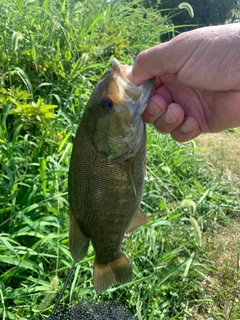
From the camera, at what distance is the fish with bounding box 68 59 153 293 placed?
1643 mm

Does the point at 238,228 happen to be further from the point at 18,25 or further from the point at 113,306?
the point at 18,25

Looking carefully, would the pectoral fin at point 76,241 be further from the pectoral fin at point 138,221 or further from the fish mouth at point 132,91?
the fish mouth at point 132,91

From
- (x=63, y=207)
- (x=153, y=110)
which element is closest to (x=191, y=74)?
(x=153, y=110)

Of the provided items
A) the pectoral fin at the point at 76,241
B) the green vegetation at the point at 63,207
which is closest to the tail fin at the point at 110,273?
the pectoral fin at the point at 76,241

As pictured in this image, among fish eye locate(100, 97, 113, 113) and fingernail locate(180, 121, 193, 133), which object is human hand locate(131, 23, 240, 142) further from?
fish eye locate(100, 97, 113, 113)

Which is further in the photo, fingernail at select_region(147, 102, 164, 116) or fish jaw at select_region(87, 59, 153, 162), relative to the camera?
fingernail at select_region(147, 102, 164, 116)

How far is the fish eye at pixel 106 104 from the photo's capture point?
1650 millimetres

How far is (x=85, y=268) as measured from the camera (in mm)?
2549

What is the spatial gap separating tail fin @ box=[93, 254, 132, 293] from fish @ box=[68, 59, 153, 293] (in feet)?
0.58

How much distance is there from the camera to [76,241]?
167 centimetres

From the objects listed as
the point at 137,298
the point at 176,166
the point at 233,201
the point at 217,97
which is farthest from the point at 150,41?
the point at 137,298

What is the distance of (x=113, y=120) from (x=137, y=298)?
5.10 ft

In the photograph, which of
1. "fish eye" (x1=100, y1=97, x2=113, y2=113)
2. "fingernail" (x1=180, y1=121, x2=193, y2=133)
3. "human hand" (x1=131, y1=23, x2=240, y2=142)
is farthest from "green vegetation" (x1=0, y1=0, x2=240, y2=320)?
"fish eye" (x1=100, y1=97, x2=113, y2=113)

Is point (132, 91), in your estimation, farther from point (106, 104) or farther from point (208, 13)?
point (208, 13)
